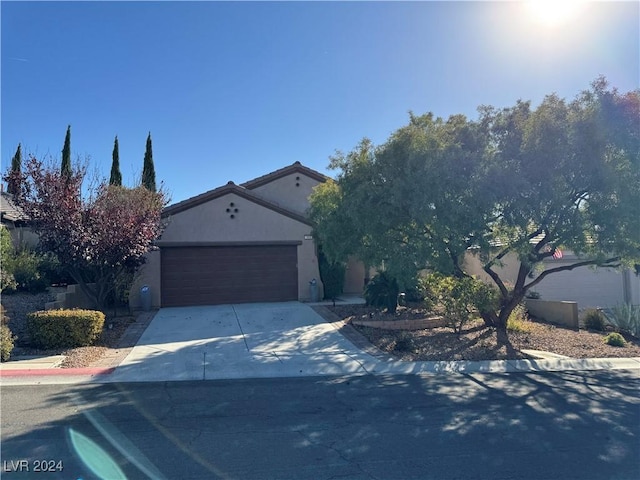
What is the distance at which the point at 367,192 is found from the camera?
10891 mm

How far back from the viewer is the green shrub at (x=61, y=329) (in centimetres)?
986

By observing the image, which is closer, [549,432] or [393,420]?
[549,432]

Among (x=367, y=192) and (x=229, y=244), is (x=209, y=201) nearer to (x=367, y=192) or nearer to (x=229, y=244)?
(x=229, y=244)

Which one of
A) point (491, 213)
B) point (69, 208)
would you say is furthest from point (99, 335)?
point (491, 213)

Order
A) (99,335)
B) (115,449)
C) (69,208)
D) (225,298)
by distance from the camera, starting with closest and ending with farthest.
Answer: (115,449) → (99,335) → (69,208) → (225,298)

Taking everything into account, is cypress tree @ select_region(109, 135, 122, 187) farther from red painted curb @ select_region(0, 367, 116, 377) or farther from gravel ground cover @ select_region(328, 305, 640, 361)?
red painted curb @ select_region(0, 367, 116, 377)

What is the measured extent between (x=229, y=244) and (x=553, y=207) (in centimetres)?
1096

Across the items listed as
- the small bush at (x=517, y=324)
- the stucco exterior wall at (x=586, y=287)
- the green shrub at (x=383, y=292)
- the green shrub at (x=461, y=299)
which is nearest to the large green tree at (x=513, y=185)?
the green shrub at (x=461, y=299)

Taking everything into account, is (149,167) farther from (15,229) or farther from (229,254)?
(229,254)

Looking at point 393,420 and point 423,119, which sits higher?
point 423,119

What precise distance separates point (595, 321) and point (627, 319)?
81 centimetres

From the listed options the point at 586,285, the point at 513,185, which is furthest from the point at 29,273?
the point at 586,285

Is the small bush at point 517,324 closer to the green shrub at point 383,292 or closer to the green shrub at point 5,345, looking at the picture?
the green shrub at point 383,292

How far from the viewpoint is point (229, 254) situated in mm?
17062
